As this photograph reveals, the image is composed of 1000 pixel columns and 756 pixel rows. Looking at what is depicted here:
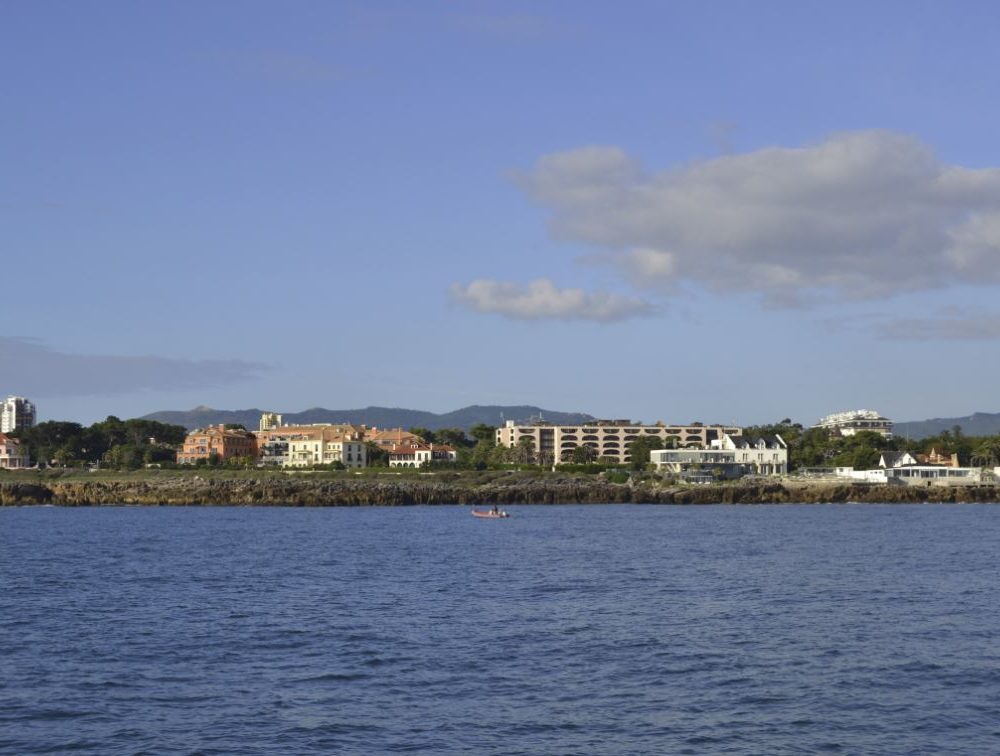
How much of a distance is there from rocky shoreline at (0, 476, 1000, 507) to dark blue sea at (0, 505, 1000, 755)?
216ft

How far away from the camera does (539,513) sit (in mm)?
105312

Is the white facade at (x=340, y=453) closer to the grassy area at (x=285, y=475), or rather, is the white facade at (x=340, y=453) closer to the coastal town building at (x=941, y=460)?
the grassy area at (x=285, y=475)

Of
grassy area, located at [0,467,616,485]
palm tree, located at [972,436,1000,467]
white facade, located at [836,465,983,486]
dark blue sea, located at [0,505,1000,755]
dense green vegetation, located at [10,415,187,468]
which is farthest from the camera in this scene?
dense green vegetation, located at [10,415,187,468]

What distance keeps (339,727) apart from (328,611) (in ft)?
49.2

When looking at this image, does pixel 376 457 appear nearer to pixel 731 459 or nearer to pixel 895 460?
pixel 731 459

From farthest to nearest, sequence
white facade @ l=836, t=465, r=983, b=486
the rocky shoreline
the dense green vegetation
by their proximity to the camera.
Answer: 1. the dense green vegetation
2. white facade @ l=836, t=465, r=983, b=486
3. the rocky shoreline

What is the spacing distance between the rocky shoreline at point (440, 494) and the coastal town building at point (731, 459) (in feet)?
90.2

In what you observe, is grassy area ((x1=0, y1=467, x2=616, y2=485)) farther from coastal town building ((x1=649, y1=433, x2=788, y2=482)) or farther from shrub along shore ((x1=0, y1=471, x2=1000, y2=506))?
coastal town building ((x1=649, y1=433, x2=788, y2=482))

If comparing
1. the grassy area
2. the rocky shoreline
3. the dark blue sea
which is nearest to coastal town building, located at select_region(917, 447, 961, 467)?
the rocky shoreline

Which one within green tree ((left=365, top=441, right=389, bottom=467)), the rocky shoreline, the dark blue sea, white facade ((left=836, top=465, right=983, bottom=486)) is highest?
green tree ((left=365, top=441, right=389, bottom=467))

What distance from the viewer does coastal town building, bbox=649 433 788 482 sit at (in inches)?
6457

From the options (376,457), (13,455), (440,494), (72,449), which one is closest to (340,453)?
(376,457)

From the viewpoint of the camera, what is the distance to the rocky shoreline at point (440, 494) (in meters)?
127

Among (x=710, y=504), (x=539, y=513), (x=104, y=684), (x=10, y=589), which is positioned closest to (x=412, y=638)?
(x=104, y=684)
